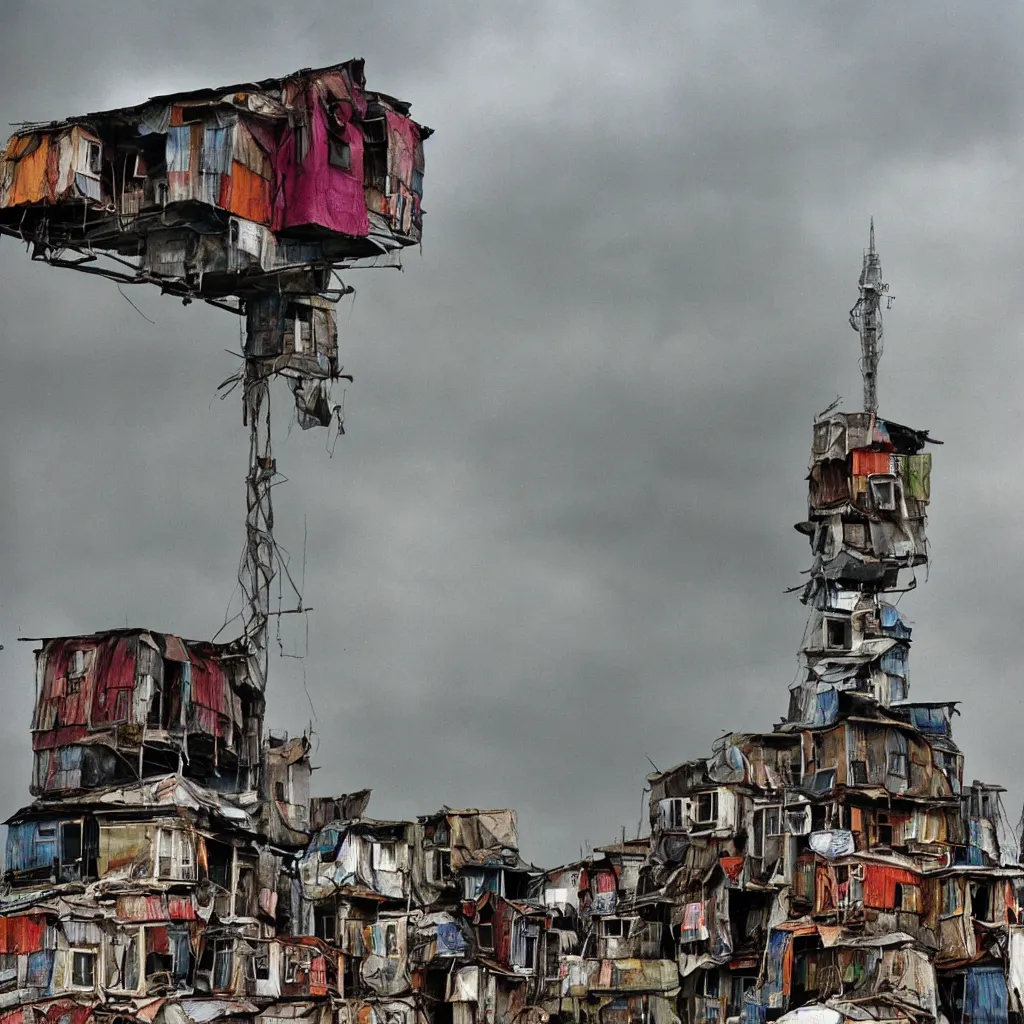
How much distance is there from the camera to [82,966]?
81.9 meters

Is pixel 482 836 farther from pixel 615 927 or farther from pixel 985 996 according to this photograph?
pixel 985 996

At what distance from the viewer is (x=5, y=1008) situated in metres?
81.4

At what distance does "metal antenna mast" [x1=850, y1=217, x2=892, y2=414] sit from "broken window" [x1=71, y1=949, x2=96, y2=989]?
40.4 meters

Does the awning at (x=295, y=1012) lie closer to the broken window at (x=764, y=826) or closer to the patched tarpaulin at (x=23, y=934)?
the patched tarpaulin at (x=23, y=934)

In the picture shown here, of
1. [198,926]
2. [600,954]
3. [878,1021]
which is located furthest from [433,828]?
[878,1021]

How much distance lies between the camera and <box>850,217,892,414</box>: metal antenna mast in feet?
347

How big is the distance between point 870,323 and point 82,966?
4269 cm

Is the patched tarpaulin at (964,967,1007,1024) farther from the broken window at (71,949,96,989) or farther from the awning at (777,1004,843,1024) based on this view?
the broken window at (71,949,96,989)

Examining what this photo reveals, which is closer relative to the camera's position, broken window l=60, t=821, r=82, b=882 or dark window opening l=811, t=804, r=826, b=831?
broken window l=60, t=821, r=82, b=882

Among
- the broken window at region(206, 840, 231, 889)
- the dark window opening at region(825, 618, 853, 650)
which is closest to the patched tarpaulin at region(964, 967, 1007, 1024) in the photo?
the dark window opening at region(825, 618, 853, 650)

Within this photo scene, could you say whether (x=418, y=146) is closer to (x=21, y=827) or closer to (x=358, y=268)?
(x=358, y=268)

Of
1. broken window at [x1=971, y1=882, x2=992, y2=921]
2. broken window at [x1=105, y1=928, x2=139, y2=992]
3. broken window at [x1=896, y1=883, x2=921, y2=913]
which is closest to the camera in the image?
broken window at [x1=105, y1=928, x2=139, y2=992]

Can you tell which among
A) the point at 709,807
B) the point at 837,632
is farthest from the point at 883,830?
the point at 837,632

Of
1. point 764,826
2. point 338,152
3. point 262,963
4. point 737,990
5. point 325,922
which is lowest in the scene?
point 262,963
